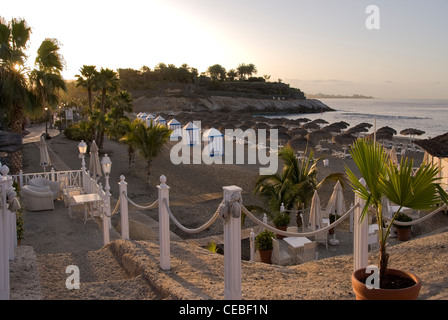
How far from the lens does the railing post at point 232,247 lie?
3.70 meters

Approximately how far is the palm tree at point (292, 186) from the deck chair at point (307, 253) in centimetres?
264

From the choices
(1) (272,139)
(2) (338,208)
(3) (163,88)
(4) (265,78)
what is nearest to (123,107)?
(1) (272,139)

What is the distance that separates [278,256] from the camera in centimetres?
897

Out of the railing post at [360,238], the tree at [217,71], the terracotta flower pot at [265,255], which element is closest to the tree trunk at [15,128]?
the terracotta flower pot at [265,255]

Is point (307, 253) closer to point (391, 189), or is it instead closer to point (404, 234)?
point (404, 234)

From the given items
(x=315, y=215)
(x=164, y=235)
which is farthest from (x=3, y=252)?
(x=315, y=215)

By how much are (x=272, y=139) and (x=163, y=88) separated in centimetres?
7398

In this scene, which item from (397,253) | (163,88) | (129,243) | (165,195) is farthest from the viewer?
(163,88)

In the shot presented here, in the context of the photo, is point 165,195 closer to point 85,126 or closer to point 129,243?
point 129,243

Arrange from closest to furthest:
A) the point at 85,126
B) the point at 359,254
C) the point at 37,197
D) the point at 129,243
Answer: the point at 359,254 < the point at 129,243 < the point at 37,197 < the point at 85,126

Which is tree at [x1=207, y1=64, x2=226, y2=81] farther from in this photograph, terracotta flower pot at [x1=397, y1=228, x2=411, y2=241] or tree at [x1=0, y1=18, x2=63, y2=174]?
terracotta flower pot at [x1=397, y1=228, x2=411, y2=241]

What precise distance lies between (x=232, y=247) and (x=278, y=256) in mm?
5548

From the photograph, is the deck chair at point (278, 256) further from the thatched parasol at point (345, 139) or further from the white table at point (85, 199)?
the thatched parasol at point (345, 139)

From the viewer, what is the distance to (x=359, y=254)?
4707 millimetres
